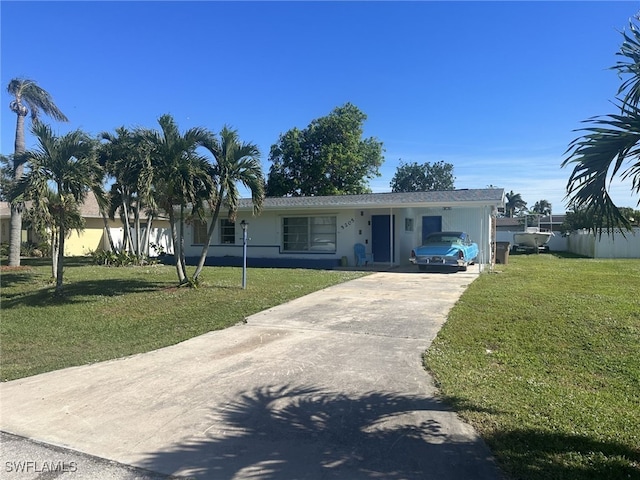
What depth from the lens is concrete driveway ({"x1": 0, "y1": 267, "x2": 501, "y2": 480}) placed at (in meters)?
3.48

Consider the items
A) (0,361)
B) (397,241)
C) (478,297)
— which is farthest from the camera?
(397,241)

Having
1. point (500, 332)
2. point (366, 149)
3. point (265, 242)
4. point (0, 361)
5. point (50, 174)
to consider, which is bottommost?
point (0, 361)

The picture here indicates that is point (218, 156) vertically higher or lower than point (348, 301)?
higher

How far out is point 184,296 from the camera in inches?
442

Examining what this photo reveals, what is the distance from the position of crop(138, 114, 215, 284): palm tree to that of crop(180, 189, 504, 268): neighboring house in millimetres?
7359

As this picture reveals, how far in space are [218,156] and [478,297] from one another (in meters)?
7.33

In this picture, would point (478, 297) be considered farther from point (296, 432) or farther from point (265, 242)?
point (265, 242)

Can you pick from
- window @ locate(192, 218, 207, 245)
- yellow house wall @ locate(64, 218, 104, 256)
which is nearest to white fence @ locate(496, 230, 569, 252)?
window @ locate(192, 218, 207, 245)

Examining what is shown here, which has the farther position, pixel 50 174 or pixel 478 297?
pixel 50 174

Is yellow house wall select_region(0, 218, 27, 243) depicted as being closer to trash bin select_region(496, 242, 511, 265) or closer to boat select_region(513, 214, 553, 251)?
trash bin select_region(496, 242, 511, 265)

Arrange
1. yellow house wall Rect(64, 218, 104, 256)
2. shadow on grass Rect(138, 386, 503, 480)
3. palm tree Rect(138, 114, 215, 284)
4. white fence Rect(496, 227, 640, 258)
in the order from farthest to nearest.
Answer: yellow house wall Rect(64, 218, 104, 256) < white fence Rect(496, 227, 640, 258) < palm tree Rect(138, 114, 215, 284) < shadow on grass Rect(138, 386, 503, 480)

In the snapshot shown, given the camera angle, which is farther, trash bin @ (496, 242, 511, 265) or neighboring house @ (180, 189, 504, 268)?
trash bin @ (496, 242, 511, 265)

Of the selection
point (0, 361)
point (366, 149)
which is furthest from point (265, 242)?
point (366, 149)

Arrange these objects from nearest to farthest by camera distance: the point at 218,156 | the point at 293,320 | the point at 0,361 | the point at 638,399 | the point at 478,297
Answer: the point at 638,399
the point at 0,361
the point at 293,320
the point at 478,297
the point at 218,156
